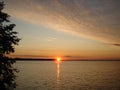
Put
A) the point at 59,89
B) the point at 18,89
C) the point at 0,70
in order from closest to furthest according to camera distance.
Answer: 1. the point at 0,70
2. the point at 18,89
3. the point at 59,89

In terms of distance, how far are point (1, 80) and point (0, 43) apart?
3608mm

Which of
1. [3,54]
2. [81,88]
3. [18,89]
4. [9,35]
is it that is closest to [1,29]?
[9,35]

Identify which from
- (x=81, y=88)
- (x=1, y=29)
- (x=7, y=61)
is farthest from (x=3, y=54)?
(x=81, y=88)

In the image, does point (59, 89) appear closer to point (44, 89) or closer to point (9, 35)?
point (44, 89)

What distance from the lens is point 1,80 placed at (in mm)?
20688

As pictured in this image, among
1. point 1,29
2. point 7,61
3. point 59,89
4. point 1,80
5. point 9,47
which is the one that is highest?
point 1,29

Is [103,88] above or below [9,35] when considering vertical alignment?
below

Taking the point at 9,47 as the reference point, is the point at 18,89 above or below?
below

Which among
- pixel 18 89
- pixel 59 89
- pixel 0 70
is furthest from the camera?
pixel 59 89

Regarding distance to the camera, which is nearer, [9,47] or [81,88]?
[9,47]

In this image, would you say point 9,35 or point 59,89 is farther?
point 59,89

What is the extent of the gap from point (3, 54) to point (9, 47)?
1.11 meters

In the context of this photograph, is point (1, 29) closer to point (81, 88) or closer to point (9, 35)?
point (9, 35)

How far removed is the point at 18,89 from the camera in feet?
217
